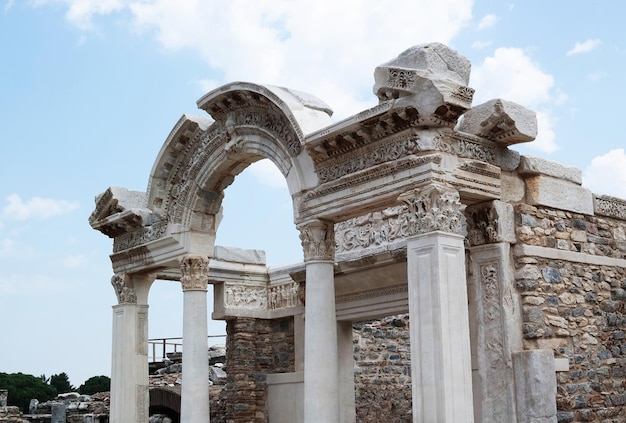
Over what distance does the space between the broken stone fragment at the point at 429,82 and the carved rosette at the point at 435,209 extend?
712mm

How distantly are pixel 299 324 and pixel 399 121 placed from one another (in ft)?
23.9

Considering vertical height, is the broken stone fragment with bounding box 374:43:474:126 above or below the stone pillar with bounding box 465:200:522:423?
above

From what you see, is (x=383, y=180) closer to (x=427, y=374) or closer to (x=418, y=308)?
(x=418, y=308)

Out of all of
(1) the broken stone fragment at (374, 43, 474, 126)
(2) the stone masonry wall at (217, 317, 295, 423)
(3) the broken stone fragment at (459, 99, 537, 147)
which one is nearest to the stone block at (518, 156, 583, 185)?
(3) the broken stone fragment at (459, 99, 537, 147)

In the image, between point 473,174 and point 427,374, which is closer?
point 427,374

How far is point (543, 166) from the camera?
395 inches

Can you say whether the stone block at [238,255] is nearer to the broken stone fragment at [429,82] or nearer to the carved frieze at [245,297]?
the carved frieze at [245,297]

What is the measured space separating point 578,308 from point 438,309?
2.53 metres

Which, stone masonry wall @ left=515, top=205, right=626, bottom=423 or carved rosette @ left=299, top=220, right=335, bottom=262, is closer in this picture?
stone masonry wall @ left=515, top=205, right=626, bottom=423

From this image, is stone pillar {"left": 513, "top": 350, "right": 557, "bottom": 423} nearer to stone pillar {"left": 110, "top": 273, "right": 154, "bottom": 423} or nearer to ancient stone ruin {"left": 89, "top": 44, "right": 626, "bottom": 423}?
ancient stone ruin {"left": 89, "top": 44, "right": 626, "bottom": 423}

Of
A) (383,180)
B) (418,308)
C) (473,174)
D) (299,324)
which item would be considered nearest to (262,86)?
(383,180)

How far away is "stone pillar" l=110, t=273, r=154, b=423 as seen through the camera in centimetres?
1344

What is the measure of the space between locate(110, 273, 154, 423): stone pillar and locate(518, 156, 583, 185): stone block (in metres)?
6.75

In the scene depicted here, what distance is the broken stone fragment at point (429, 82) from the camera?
8578 mm
